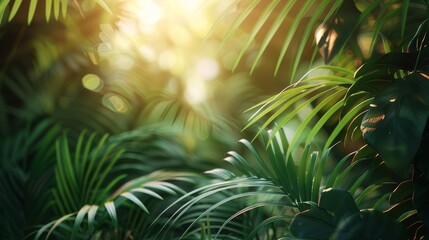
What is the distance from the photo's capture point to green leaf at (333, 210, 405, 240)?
628mm

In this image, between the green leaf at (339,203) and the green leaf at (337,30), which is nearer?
the green leaf at (339,203)

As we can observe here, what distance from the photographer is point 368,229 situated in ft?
2.08

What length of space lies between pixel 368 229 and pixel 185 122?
1.13m

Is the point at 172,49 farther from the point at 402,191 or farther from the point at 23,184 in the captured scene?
the point at 402,191

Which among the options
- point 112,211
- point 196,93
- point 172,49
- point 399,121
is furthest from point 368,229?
point 172,49

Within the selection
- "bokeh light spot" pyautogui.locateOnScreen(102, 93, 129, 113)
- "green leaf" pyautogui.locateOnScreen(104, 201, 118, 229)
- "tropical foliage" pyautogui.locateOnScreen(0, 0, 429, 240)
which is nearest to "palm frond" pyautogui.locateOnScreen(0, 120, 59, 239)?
"tropical foliage" pyautogui.locateOnScreen(0, 0, 429, 240)

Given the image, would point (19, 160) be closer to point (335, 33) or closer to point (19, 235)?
point (19, 235)

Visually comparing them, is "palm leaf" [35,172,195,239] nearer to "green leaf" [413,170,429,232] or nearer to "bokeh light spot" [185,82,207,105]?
"green leaf" [413,170,429,232]

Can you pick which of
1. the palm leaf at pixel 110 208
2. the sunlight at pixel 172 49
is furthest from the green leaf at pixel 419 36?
the sunlight at pixel 172 49

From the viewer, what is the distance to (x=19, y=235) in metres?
1.24

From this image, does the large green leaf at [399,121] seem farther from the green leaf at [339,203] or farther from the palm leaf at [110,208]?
the palm leaf at [110,208]

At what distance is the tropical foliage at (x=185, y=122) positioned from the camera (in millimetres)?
710

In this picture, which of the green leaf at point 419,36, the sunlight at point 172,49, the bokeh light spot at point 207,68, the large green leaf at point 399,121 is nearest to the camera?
the large green leaf at point 399,121

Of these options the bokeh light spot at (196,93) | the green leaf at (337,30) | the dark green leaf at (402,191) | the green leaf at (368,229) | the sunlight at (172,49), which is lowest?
the green leaf at (368,229)
